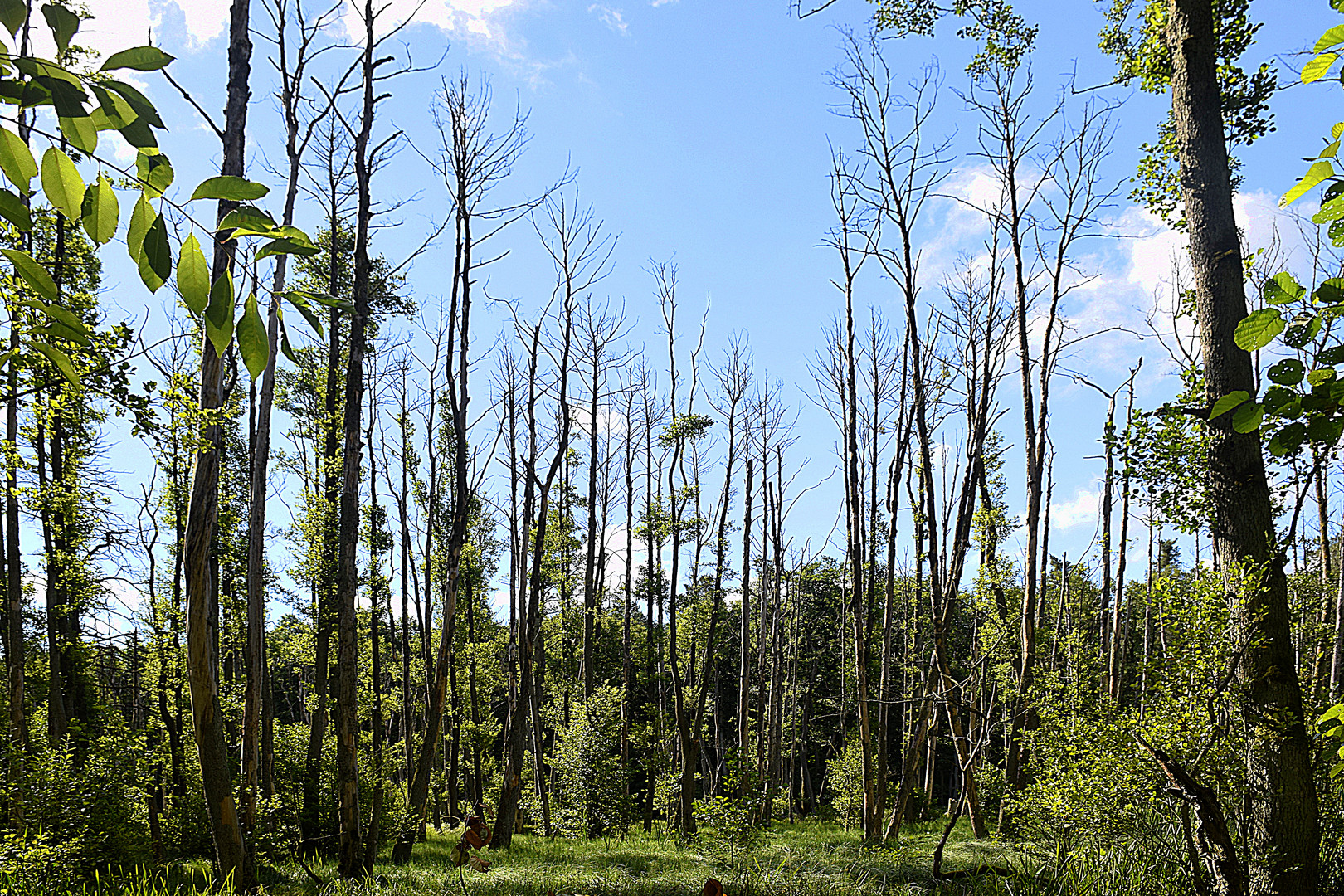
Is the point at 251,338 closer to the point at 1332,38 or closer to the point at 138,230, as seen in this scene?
the point at 138,230

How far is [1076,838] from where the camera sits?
562 centimetres

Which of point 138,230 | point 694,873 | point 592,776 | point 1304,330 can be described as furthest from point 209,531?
point 592,776

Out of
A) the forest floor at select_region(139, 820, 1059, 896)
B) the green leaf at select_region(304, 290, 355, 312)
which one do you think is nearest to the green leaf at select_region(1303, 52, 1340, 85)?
the green leaf at select_region(304, 290, 355, 312)

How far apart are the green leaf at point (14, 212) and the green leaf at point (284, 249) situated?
10.3 inches

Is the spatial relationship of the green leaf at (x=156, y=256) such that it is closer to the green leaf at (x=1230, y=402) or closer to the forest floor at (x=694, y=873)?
the green leaf at (x=1230, y=402)

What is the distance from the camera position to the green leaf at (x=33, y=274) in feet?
2.60

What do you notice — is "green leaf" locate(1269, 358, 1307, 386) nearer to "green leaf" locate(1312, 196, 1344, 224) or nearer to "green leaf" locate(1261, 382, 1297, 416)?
"green leaf" locate(1261, 382, 1297, 416)

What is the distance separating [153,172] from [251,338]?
8.5 inches

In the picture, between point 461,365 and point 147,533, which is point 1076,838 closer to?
point 461,365

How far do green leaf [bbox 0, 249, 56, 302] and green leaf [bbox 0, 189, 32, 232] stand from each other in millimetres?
34

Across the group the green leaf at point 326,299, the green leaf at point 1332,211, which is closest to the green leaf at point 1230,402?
the green leaf at point 1332,211

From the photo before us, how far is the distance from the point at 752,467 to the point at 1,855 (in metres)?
13.5

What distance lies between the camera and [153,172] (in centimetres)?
75

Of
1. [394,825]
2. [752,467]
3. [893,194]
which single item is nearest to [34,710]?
[394,825]
